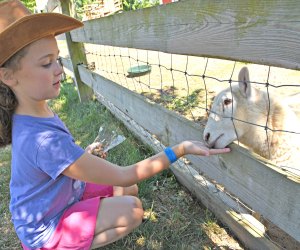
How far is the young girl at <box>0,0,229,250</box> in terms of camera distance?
6.31 ft

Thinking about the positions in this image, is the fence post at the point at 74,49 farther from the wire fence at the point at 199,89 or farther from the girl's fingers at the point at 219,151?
the girl's fingers at the point at 219,151

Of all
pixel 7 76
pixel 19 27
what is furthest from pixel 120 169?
pixel 19 27

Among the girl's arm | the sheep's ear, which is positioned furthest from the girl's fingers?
the sheep's ear

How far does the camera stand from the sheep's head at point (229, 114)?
6.82 feet

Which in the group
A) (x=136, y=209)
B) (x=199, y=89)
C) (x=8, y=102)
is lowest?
(x=199, y=89)

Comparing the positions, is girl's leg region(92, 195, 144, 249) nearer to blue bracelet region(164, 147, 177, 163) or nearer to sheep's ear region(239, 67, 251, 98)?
blue bracelet region(164, 147, 177, 163)

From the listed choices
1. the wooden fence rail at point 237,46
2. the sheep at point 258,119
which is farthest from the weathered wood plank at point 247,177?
the sheep at point 258,119

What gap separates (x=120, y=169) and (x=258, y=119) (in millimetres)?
1100

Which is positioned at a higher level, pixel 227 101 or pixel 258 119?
pixel 227 101

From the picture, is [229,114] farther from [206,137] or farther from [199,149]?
[199,149]

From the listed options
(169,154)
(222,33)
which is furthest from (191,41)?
(169,154)

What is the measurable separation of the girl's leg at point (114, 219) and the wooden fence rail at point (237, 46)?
546 mm

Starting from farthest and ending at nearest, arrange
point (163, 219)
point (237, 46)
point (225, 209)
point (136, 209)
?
1. point (163, 219)
2. point (225, 209)
3. point (136, 209)
4. point (237, 46)

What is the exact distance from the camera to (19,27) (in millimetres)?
1818
